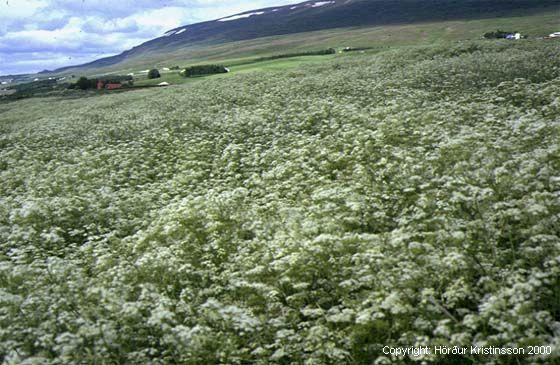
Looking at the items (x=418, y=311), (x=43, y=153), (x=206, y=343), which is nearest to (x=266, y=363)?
(x=206, y=343)

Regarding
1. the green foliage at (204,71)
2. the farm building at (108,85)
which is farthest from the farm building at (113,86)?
the green foliage at (204,71)

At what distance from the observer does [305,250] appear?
27.7 ft

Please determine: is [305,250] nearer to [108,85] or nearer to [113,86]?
[113,86]

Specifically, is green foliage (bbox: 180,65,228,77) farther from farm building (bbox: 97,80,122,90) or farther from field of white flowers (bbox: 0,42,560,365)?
field of white flowers (bbox: 0,42,560,365)

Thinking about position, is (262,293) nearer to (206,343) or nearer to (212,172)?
(206,343)

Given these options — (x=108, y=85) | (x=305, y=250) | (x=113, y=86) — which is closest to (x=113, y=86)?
(x=113, y=86)

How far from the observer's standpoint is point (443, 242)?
26.0ft

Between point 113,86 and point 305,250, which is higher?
point 113,86

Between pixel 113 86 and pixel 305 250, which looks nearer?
pixel 305 250

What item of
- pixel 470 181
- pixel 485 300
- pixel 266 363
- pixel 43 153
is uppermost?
pixel 43 153

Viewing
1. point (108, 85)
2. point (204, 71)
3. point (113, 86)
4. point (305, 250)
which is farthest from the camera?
point (204, 71)

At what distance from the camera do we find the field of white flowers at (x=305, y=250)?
664 cm

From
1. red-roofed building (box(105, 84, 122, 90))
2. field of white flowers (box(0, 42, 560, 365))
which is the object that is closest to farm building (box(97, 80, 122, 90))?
red-roofed building (box(105, 84, 122, 90))

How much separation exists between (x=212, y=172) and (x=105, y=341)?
34.2ft
